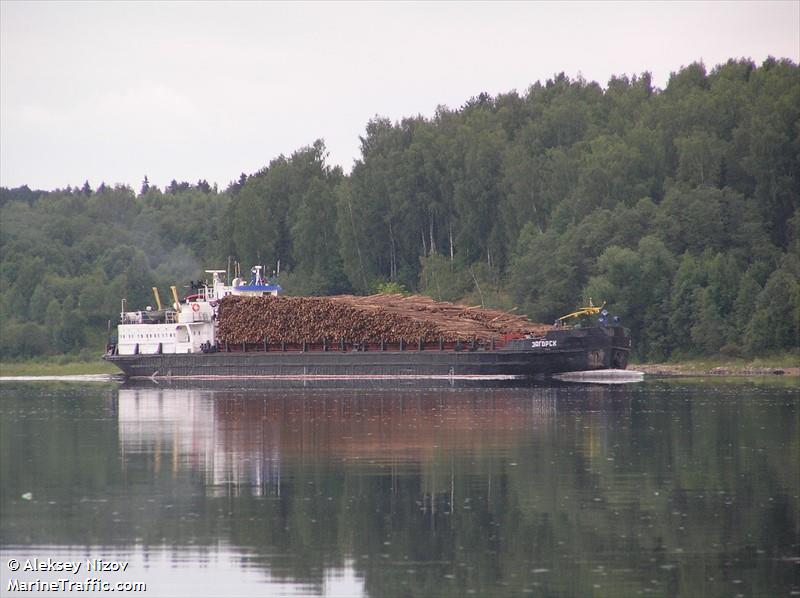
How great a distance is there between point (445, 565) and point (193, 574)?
3.99 m

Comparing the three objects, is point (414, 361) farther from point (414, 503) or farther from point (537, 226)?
point (414, 503)

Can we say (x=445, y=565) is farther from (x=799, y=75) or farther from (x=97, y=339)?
(x=97, y=339)

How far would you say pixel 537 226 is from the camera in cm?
10719

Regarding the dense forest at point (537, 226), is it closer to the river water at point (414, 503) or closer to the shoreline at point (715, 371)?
the shoreline at point (715, 371)

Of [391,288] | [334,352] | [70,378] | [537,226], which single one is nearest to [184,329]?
[70,378]

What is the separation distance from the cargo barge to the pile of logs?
28 cm

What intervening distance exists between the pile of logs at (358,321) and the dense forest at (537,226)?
1331 centimetres

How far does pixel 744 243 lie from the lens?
9300 cm

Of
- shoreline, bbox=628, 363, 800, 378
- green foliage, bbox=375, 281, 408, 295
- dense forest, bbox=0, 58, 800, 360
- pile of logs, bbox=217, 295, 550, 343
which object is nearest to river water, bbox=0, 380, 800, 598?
pile of logs, bbox=217, 295, 550, 343

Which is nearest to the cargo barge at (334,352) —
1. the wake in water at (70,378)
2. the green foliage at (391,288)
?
the wake in water at (70,378)

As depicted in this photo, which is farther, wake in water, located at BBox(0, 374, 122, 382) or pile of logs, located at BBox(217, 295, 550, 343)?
wake in water, located at BBox(0, 374, 122, 382)

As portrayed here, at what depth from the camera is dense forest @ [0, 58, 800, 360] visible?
89250mm

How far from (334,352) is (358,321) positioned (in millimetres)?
2203

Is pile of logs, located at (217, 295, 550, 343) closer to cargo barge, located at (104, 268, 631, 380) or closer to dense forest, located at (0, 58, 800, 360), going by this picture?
cargo barge, located at (104, 268, 631, 380)
